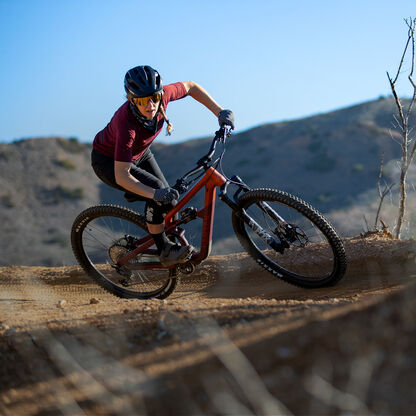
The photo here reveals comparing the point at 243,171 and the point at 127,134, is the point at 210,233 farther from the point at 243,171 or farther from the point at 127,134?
the point at 243,171

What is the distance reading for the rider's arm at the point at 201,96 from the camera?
5352mm

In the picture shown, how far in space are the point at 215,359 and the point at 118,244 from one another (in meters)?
3.31

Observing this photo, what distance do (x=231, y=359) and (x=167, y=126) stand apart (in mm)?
2915

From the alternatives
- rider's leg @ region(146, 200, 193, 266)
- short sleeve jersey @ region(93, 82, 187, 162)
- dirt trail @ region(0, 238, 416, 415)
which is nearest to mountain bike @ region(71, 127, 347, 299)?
rider's leg @ region(146, 200, 193, 266)

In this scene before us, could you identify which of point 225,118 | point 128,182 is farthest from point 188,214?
point 225,118

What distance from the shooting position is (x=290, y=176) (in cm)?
4025

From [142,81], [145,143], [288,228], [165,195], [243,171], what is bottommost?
[243,171]

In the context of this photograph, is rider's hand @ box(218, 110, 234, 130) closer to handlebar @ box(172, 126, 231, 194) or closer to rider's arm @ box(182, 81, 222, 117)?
handlebar @ box(172, 126, 231, 194)

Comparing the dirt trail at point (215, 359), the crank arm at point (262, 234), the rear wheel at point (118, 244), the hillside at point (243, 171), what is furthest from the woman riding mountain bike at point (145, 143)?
the hillside at point (243, 171)

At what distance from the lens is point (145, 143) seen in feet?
16.3

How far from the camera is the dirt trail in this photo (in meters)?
2.32

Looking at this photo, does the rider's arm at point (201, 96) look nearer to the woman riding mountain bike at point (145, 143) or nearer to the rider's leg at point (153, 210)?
the woman riding mountain bike at point (145, 143)

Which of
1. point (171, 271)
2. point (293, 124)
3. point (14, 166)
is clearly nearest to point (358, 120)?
point (293, 124)

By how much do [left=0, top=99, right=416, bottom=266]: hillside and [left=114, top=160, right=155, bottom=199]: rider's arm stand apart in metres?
25.1
